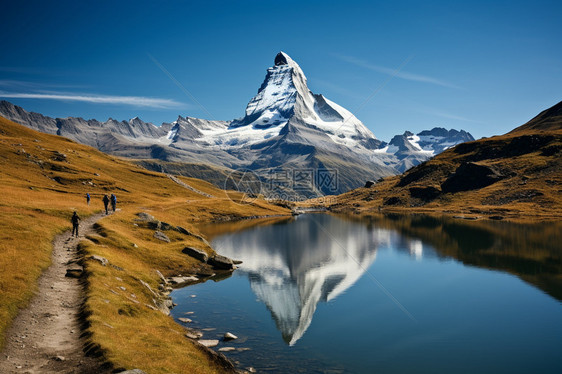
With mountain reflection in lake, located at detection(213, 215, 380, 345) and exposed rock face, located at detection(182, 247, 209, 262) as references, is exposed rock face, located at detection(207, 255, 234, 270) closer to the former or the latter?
exposed rock face, located at detection(182, 247, 209, 262)

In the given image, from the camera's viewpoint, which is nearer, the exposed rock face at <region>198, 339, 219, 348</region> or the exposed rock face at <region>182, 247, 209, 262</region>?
the exposed rock face at <region>198, 339, 219, 348</region>

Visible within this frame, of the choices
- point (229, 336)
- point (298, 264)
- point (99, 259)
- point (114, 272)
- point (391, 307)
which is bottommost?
point (391, 307)

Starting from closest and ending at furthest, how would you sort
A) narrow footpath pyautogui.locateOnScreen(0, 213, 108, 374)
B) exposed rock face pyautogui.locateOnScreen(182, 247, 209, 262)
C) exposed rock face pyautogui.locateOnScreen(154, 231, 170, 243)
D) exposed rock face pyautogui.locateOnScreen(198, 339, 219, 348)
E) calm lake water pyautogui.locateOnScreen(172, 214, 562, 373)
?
narrow footpath pyautogui.locateOnScreen(0, 213, 108, 374), calm lake water pyautogui.locateOnScreen(172, 214, 562, 373), exposed rock face pyautogui.locateOnScreen(198, 339, 219, 348), exposed rock face pyautogui.locateOnScreen(182, 247, 209, 262), exposed rock face pyautogui.locateOnScreen(154, 231, 170, 243)

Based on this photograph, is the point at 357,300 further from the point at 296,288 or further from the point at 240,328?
the point at 240,328

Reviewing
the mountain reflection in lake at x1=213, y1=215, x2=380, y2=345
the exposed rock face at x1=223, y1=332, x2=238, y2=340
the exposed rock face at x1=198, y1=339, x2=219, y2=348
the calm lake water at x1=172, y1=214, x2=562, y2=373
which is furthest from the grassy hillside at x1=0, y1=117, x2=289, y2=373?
the mountain reflection in lake at x1=213, y1=215, x2=380, y2=345

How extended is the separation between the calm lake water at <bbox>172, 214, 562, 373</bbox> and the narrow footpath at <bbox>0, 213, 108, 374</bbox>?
13930 millimetres

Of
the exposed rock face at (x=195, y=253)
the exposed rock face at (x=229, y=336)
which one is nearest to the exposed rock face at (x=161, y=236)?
the exposed rock face at (x=195, y=253)

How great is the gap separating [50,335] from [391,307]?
4217 cm

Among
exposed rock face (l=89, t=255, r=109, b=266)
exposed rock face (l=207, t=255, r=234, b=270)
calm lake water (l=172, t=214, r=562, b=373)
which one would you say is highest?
exposed rock face (l=89, t=255, r=109, b=266)

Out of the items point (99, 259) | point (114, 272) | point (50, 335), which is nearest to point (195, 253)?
point (99, 259)

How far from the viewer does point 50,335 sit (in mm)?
26047

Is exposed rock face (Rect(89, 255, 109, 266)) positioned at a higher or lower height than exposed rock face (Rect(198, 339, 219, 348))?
higher

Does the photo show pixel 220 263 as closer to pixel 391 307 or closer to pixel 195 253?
pixel 195 253

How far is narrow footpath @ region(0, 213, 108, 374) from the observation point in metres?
21.8
